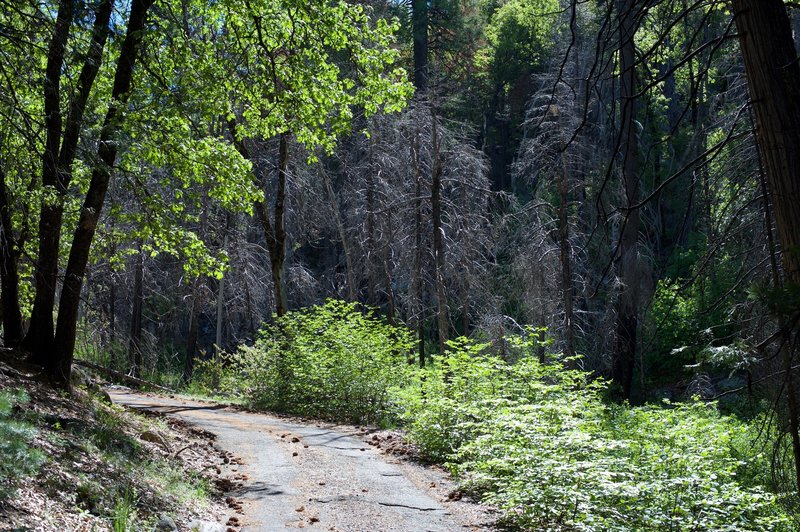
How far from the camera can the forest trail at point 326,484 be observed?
271 inches

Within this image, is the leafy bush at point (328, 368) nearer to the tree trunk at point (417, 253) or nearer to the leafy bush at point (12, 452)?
the tree trunk at point (417, 253)

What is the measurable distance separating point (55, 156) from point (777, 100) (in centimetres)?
715

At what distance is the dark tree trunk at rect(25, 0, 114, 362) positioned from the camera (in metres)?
7.74

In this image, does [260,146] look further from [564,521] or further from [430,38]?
[564,521]

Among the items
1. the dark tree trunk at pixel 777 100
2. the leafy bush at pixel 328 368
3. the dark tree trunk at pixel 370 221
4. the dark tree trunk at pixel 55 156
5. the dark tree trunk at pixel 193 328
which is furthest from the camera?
the dark tree trunk at pixel 193 328

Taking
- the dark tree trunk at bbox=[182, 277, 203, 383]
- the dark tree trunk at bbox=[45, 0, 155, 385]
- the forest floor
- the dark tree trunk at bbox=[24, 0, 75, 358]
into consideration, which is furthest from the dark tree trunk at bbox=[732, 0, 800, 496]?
the dark tree trunk at bbox=[182, 277, 203, 383]

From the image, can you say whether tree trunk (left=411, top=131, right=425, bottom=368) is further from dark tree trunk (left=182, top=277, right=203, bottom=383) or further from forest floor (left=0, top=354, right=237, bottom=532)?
forest floor (left=0, top=354, right=237, bottom=532)

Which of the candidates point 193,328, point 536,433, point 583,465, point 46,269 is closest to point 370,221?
point 193,328

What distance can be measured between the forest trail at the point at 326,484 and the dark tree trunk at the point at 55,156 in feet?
9.38

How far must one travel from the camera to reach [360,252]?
25172 millimetres

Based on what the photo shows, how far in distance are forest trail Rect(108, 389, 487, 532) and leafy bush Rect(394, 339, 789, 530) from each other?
54 cm

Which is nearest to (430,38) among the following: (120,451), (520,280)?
(520,280)

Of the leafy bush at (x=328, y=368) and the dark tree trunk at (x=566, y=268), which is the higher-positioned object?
the dark tree trunk at (x=566, y=268)

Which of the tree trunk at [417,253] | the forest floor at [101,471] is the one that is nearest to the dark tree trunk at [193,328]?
the tree trunk at [417,253]
